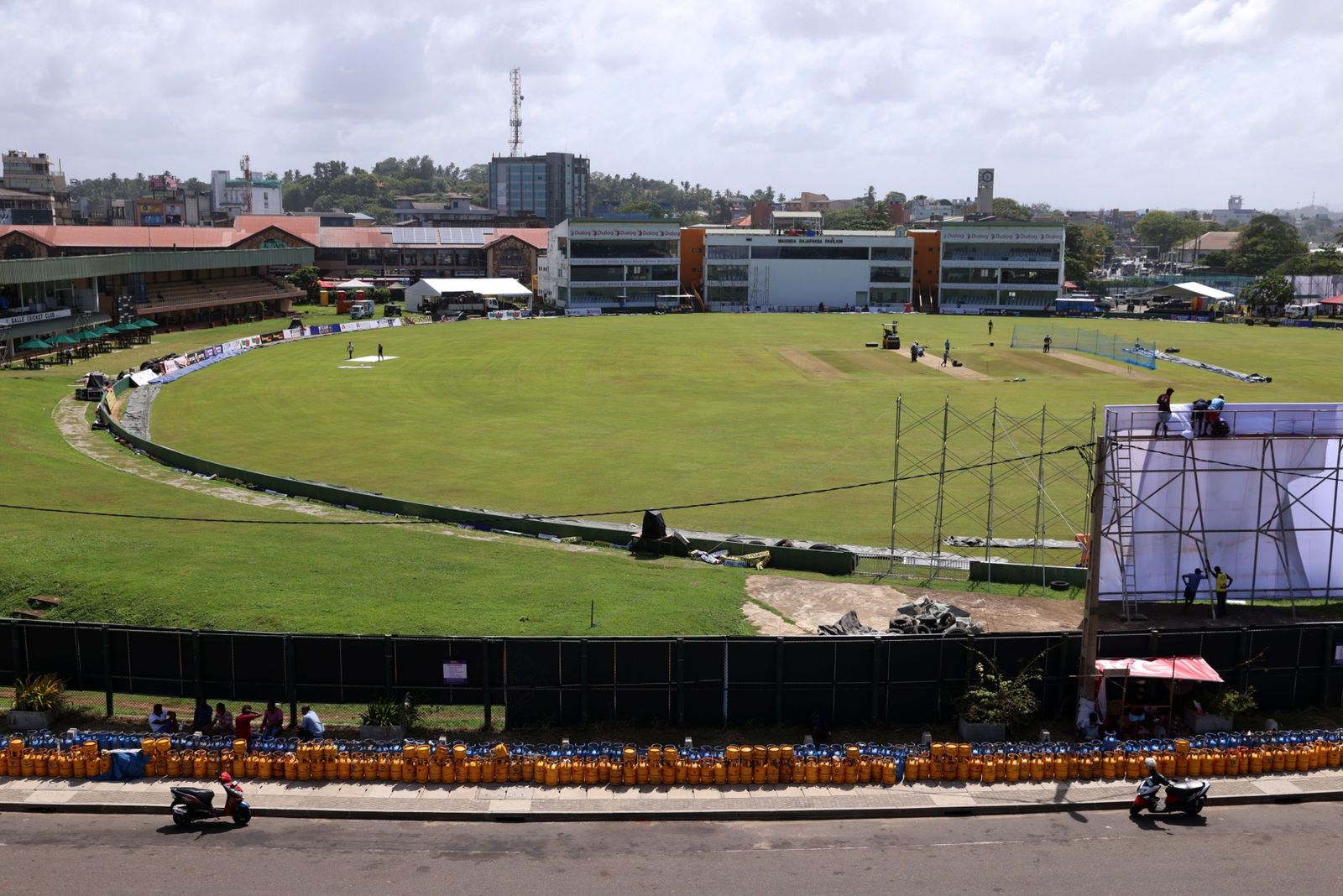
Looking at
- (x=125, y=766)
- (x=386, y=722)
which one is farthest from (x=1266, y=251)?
(x=125, y=766)

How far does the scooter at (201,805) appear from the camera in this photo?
1995 cm

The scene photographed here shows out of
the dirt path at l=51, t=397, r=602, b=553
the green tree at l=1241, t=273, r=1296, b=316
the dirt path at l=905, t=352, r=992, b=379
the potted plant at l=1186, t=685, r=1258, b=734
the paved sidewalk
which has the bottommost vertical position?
the paved sidewalk

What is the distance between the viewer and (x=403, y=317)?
128375 millimetres

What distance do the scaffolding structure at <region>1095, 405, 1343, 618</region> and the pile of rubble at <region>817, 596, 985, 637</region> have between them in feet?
16.0

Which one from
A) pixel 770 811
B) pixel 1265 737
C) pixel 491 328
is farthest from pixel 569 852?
pixel 491 328

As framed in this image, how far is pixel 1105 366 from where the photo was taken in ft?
304

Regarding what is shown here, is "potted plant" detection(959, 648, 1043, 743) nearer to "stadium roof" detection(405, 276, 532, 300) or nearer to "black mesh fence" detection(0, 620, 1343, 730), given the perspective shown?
"black mesh fence" detection(0, 620, 1343, 730)

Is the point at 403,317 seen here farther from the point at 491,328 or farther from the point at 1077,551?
the point at 1077,551

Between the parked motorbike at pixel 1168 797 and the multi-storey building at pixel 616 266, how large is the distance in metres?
127

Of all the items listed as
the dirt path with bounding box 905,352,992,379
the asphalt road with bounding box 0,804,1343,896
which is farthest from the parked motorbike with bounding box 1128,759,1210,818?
the dirt path with bounding box 905,352,992,379

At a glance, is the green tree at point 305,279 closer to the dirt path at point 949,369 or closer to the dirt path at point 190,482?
the dirt path at point 190,482

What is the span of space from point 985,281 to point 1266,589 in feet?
424

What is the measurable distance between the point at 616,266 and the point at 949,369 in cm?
6932

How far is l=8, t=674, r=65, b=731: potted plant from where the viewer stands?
79.1ft
